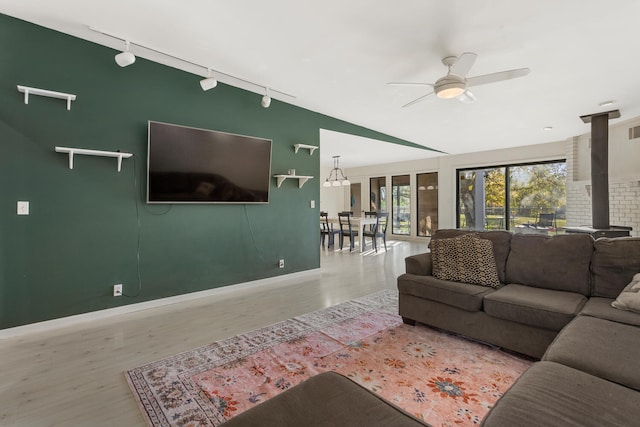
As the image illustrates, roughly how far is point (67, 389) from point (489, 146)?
332 inches

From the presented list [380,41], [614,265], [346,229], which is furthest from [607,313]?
[346,229]

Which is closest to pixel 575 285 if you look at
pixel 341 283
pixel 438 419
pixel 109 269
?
pixel 438 419

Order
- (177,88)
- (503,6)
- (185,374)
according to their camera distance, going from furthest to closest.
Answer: (177,88)
(503,6)
(185,374)

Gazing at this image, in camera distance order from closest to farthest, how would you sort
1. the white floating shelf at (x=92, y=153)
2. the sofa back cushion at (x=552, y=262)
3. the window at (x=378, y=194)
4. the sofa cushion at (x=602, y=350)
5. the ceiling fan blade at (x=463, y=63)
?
the sofa cushion at (x=602, y=350) → the sofa back cushion at (x=552, y=262) → the ceiling fan blade at (x=463, y=63) → the white floating shelf at (x=92, y=153) → the window at (x=378, y=194)

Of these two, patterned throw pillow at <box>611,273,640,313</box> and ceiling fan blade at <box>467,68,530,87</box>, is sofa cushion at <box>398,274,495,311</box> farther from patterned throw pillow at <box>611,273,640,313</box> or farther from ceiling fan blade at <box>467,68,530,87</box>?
ceiling fan blade at <box>467,68,530,87</box>

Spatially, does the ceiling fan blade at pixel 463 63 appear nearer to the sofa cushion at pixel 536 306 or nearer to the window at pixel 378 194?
the sofa cushion at pixel 536 306

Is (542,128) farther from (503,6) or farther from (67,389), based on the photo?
(67,389)

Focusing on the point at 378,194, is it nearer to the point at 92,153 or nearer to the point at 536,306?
the point at 536,306

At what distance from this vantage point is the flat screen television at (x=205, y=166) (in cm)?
339

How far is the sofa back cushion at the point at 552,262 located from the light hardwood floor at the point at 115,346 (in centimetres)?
181

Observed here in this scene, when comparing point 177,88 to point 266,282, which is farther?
point 266,282

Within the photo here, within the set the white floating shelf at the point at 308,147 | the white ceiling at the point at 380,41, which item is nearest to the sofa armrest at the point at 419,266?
the white ceiling at the point at 380,41

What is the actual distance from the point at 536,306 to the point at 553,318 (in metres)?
0.12

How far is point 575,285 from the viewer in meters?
2.40
